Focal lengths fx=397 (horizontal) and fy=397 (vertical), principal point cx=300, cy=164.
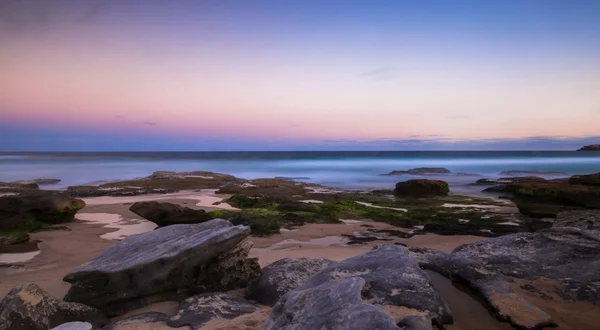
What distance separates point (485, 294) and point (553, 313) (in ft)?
2.33

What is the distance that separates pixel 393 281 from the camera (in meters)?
4.57

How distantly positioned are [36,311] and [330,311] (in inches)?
133

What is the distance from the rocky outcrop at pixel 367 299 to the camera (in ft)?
9.99

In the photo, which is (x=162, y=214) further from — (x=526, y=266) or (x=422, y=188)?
(x=422, y=188)

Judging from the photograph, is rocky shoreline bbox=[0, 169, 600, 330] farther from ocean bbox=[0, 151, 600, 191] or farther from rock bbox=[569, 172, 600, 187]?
ocean bbox=[0, 151, 600, 191]

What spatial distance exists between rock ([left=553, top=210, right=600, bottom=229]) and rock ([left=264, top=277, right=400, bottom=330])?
6430 mm

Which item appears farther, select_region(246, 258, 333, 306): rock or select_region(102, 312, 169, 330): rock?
select_region(246, 258, 333, 306): rock

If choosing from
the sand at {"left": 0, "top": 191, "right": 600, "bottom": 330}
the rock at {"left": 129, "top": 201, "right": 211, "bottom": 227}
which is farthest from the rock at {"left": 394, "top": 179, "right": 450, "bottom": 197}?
the rock at {"left": 129, "top": 201, "right": 211, "bottom": 227}

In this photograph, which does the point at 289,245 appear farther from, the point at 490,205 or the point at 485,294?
the point at 490,205

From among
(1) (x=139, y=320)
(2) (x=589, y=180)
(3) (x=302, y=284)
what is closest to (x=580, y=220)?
(3) (x=302, y=284)

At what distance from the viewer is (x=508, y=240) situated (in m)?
6.51

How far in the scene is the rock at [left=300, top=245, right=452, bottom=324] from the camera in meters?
4.23

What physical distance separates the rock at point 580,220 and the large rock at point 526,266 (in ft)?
5.52

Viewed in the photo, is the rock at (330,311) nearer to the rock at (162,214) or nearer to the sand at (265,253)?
the sand at (265,253)
